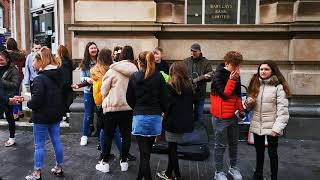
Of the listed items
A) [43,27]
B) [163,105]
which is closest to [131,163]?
[163,105]

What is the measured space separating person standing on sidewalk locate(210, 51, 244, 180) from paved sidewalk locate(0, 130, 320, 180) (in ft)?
1.78

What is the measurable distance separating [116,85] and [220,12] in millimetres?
3980

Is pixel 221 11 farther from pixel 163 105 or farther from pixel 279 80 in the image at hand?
pixel 163 105

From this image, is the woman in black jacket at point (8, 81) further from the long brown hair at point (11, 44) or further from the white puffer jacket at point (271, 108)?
the white puffer jacket at point (271, 108)

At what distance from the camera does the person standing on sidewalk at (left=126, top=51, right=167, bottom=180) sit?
532cm

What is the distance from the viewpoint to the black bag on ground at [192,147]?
22.1 ft

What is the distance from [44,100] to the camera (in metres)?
5.46

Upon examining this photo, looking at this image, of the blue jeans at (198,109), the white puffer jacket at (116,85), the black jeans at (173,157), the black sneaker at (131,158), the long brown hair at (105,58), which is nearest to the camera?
the black jeans at (173,157)

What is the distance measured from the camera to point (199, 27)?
8359mm

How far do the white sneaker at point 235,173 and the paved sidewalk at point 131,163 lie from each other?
23cm

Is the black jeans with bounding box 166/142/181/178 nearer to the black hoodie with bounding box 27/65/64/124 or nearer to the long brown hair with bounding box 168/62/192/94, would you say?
the long brown hair with bounding box 168/62/192/94

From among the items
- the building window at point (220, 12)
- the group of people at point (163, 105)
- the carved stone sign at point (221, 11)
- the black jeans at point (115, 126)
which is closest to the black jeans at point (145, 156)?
the group of people at point (163, 105)

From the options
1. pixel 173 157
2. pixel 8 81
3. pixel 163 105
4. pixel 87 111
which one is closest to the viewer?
pixel 163 105

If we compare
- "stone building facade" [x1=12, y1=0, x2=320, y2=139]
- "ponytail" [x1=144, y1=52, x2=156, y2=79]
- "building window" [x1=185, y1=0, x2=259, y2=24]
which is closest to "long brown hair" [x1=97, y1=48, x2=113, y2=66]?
"ponytail" [x1=144, y1=52, x2=156, y2=79]
